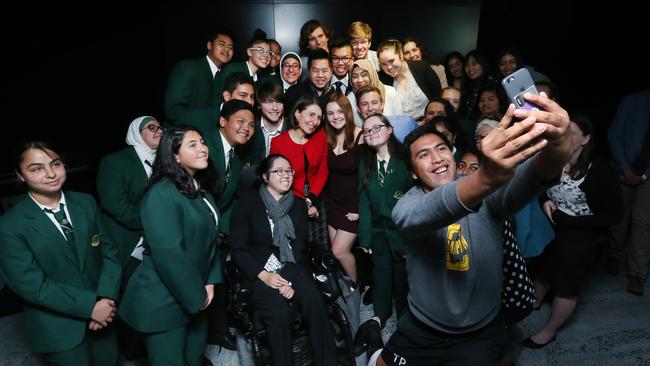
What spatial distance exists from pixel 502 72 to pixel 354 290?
2.80m

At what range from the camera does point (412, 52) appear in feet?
15.3

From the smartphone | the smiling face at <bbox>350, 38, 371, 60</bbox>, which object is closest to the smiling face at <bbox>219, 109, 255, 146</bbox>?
the smiling face at <bbox>350, 38, 371, 60</bbox>

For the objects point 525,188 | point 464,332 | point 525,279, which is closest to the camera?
point 525,188

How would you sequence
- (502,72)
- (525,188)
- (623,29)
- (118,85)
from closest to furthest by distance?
(525,188) → (502,72) → (623,29) → (118,85)

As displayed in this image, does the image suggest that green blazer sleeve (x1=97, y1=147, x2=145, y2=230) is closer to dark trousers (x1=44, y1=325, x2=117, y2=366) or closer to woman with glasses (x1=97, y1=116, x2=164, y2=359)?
woman with glasses (x1=97, y1=116, x2=164, y2=359)

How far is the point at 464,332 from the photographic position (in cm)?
173

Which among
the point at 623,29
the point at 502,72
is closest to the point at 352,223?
the point at 502,72

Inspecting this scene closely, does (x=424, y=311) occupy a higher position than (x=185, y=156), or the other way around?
(x=185, y=156)

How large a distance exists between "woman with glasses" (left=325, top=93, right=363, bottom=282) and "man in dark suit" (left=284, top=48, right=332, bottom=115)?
507mm

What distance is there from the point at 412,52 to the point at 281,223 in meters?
2.79

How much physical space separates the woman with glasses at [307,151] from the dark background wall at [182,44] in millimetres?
3086

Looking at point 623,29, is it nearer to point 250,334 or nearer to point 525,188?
point 525,188

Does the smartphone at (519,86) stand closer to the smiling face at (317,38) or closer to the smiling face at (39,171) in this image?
the smiling face at (39,171)

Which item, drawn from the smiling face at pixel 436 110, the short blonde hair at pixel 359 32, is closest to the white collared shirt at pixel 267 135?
the smiling face at pixel 436 110
